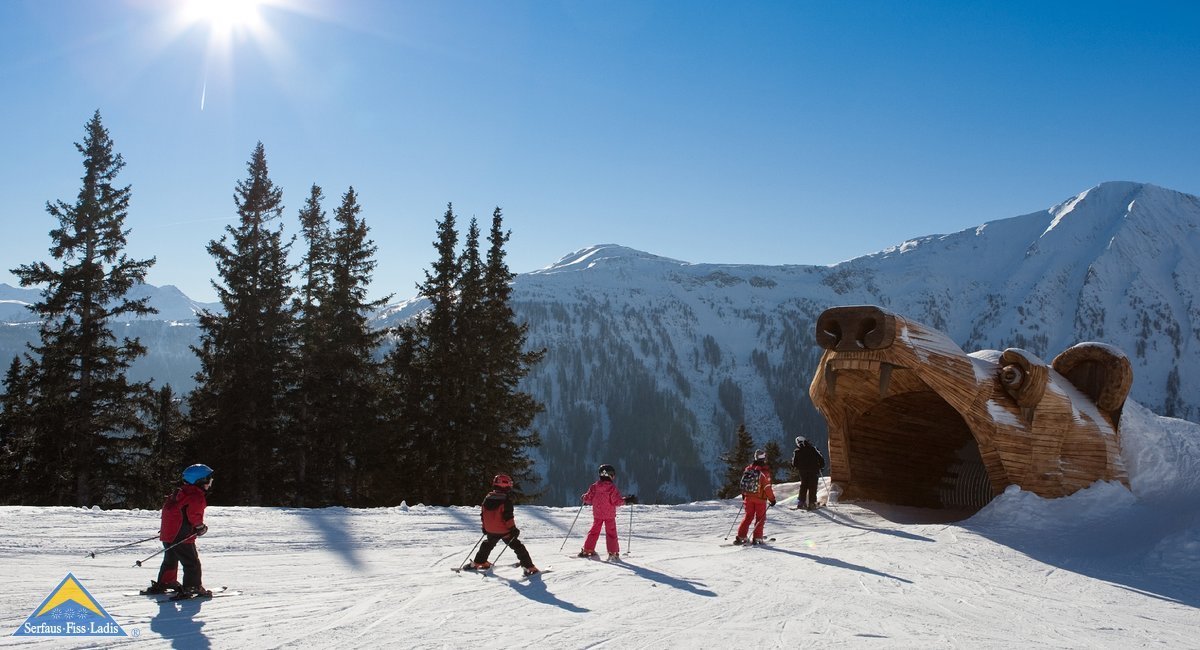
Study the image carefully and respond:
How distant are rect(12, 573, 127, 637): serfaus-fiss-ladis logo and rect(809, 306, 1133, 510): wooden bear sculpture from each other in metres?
12.1

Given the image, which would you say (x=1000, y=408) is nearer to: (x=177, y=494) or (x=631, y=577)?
(x=631, y=577)

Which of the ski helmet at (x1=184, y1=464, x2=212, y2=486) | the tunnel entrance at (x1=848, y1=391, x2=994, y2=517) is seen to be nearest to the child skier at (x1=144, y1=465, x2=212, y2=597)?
the ski helmet at (x1=184, y1=464, x2=212, y2=486)

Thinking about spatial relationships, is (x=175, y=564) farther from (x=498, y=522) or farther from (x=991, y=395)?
(x=991, y=395)

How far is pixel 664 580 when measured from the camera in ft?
27.1

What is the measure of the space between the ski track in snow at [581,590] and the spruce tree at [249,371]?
11271mm

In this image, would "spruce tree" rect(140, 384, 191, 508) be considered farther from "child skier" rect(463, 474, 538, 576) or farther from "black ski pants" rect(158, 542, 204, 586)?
A: "child skier" rect(463, 474, 538, 576)

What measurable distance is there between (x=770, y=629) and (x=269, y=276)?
22.6 metres

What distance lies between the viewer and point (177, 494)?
7320mm

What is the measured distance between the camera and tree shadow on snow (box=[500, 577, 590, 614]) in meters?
6.80

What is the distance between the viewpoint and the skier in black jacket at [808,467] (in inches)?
606

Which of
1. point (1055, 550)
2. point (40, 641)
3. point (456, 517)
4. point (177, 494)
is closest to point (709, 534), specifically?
point (456, 517)

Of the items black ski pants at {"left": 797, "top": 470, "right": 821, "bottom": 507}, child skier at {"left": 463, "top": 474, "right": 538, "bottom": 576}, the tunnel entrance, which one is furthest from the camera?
the tunnel entrance

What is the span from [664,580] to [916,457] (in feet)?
42.0

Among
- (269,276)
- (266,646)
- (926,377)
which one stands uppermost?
(269,276)
